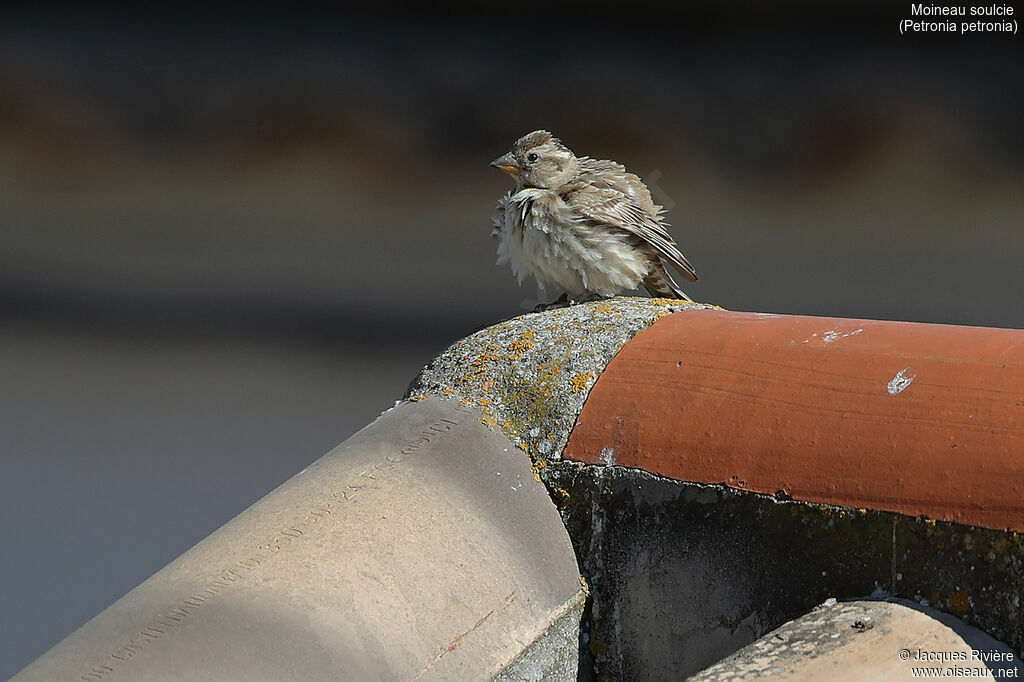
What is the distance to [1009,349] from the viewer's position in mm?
1346

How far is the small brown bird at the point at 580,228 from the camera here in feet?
8.18

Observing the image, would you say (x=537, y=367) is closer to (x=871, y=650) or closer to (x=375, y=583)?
(x=375, y=583)

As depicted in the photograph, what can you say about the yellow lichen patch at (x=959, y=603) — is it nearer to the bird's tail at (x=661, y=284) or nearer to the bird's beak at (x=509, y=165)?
the bird's tail at (x=661, y=284)

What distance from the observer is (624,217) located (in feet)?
8.28

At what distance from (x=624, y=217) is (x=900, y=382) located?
1.22 m

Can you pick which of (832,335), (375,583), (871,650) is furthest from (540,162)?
(871,650)

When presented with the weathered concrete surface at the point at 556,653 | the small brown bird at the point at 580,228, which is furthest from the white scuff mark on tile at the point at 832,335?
the small brown bird at the point at 580,228

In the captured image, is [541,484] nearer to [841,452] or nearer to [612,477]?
[612,477]

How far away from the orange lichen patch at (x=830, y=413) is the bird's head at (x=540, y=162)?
107 centimetres

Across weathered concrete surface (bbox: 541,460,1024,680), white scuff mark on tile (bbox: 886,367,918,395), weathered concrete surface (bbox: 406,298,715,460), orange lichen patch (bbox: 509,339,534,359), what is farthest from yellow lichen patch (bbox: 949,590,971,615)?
orange lichen patch (bbox: 509,339,534,359)

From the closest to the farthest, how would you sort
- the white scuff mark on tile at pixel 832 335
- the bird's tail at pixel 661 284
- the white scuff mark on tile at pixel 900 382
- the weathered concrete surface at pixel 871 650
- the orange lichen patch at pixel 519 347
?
the weathered concrete surface at pixel 871 650, the white scuff mark on tile at pixel 900 382, the white scuff mark on tile at pixel 832 335, the orange lichen patch at pixel 519 347, the bird's tail at pixel 661 284

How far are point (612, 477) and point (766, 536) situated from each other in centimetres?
22

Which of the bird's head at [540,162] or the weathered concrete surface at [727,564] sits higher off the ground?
the bird's head at [540,162]

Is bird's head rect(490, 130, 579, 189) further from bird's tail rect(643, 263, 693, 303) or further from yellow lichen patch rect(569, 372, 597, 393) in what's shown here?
yellow lichen patch rect(569, 372, 597, 393)
